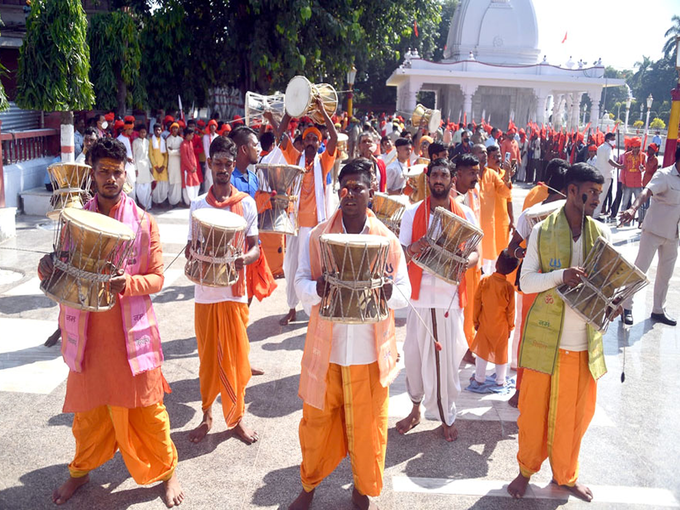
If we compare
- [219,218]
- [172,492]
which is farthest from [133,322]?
[172,492]

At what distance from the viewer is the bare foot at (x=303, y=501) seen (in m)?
3.43

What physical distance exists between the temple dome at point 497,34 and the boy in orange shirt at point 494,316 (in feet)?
149

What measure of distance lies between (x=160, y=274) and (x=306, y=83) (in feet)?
11.4

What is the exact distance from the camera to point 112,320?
3324 millimetres

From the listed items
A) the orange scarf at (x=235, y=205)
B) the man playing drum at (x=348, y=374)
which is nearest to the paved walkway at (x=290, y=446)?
the man playing drum at (x=348, y=374)

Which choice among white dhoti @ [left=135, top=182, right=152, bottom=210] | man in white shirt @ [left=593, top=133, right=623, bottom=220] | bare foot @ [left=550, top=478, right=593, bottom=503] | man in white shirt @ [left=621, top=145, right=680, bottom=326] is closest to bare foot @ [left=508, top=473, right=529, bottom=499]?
bare foot @ [left=550, top=478, right=593, bottom=503]

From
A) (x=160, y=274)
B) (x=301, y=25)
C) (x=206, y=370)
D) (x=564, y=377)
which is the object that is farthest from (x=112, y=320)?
(x=301, y=25)

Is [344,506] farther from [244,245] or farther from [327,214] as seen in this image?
[327,214]

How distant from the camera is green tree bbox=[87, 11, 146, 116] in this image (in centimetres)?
1561

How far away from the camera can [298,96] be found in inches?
255

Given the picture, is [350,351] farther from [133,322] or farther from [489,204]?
[489,204]

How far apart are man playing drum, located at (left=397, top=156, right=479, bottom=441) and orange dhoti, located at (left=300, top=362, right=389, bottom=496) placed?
1.01 metres

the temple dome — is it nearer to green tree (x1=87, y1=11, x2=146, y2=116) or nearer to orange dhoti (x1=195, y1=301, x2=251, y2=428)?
green tree (x1=87, y1=11, x2=146, y2=116)

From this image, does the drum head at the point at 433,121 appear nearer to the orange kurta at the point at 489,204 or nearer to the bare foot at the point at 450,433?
the orange kurta at the point at 489,204
